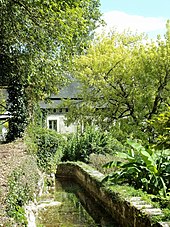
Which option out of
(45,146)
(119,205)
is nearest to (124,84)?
(45,146)

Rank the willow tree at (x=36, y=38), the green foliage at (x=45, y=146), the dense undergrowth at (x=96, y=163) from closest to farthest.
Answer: the dense undergrowth at (x=96, y=163), the willow tree at (x=36, y=38), the green foliage at (x=45, y=146)

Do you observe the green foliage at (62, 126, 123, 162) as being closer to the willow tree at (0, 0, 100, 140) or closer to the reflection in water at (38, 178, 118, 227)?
the willow tree at (0, 0, 100, 140)

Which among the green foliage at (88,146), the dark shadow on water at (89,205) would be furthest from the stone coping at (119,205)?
the green foliage at (88,146)

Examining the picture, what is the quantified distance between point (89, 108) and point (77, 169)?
791cm

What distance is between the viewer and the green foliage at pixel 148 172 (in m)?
8.30

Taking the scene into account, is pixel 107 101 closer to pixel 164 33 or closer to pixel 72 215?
pixel 164 33

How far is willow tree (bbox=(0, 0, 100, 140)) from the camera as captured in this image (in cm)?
934

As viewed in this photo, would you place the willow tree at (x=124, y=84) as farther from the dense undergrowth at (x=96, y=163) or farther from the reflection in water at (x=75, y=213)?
the reflection in water at (x=75, y=213)

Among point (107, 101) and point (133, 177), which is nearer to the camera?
point (133, 177)

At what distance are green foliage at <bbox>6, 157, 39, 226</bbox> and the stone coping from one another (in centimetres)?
206

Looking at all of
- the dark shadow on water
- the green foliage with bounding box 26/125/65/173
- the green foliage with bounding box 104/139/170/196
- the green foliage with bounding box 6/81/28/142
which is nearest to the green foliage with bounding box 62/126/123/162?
the dark shadow on water

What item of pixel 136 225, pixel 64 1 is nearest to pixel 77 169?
pixel 136 225

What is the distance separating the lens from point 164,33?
20.4 m

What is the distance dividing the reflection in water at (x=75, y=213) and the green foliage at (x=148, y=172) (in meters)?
1.08
